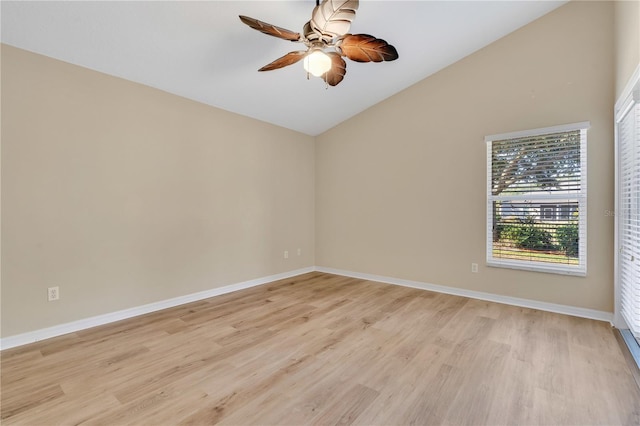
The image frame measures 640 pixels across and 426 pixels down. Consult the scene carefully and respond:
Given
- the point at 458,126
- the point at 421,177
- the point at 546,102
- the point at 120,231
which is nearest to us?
the point at 120,231

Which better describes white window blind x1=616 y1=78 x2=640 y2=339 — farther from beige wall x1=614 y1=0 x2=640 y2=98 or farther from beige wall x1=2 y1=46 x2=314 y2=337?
beige wall x1=2 y1=46 x2=314 y2=337

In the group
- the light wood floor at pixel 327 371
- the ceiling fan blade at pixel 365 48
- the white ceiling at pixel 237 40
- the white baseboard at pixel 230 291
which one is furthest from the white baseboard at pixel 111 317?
the ceiling fan blade at pixel 365 48

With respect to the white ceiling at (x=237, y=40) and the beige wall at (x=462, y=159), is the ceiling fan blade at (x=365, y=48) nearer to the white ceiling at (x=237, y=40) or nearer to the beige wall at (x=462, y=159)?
the white ceiling at (x=237, y=40)

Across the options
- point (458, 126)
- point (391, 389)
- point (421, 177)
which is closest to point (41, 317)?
point (391, 389)

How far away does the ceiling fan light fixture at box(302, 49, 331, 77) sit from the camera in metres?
→ 2.23

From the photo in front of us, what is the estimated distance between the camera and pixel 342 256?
511 cm

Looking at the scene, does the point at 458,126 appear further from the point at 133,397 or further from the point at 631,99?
the point at 133,397

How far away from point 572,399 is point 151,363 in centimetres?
288

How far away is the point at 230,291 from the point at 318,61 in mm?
3173

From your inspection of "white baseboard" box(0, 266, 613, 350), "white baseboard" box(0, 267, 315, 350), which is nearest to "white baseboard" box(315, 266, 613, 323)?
"white baseboard" box(0, 266, 613, 350)

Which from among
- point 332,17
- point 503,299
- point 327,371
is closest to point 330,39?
point 332,17

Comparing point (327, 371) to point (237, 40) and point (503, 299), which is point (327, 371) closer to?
point (503, 299)

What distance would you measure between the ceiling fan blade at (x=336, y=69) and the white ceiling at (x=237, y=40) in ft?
1.98

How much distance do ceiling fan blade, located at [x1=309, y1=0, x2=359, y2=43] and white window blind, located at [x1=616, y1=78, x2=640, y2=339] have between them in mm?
2178
